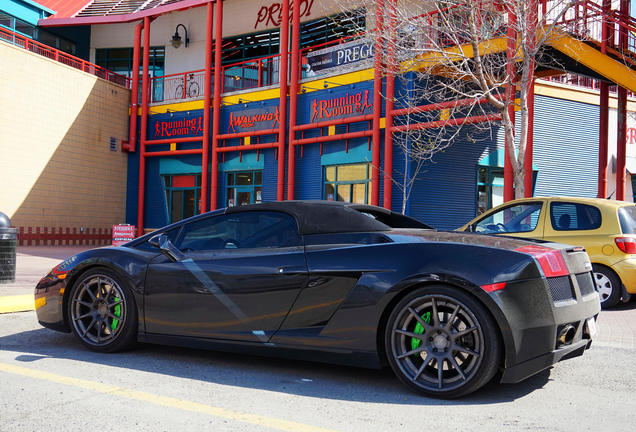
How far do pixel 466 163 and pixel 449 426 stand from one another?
14.1m

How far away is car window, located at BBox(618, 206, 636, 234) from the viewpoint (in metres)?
7.87

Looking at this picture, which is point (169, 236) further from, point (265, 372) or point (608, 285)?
point (608, 285)

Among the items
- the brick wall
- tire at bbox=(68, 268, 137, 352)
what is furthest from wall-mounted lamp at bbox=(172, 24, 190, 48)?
tire at bbox=(68, 268, 137, 352)

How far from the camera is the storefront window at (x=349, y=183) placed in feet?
56.1

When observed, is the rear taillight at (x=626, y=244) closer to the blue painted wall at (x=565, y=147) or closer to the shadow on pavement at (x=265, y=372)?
the shadow on pavement at (x=265, y=372)

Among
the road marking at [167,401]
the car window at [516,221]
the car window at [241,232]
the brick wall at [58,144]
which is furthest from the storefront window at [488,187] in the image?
the brick wall at [58,144]

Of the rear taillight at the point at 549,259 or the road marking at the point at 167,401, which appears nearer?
the road marking at the point at 167,401

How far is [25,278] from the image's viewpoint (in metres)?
10.7

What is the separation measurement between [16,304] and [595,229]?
300 inches

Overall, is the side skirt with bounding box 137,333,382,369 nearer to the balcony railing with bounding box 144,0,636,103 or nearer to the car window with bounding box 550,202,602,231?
the car window with bounding box 550,202,602,231

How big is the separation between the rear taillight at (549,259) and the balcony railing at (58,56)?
823 inches

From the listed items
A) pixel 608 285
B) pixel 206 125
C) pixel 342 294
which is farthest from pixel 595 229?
pixel 206 125

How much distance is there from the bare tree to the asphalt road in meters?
7.67

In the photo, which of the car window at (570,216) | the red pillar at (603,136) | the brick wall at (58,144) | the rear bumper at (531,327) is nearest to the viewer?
the rear bumper at (531,327)
